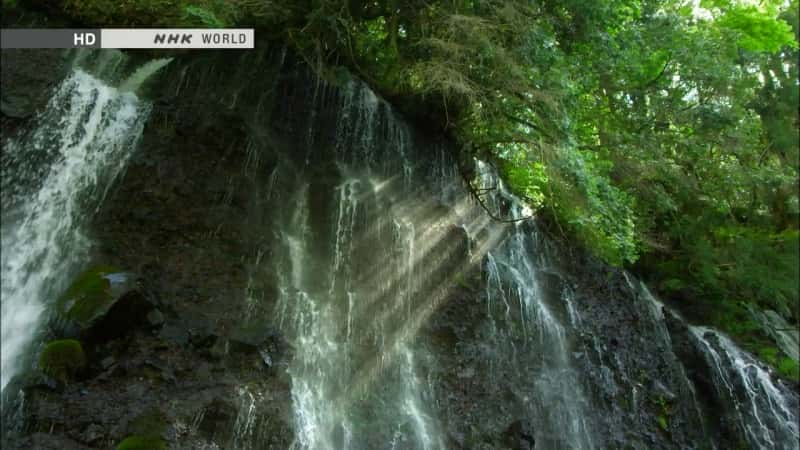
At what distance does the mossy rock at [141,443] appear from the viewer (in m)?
5.29

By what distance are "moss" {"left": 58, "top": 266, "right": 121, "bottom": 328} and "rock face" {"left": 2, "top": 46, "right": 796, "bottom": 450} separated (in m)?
0.04

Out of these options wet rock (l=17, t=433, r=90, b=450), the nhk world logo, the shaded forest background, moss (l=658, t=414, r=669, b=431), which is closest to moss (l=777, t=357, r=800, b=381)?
the shaded forest background

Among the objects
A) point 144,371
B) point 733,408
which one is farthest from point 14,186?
point 733,408

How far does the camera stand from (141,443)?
5324 mm

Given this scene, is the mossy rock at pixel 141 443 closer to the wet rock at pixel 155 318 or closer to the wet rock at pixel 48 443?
the wet rock at pixel 48 443

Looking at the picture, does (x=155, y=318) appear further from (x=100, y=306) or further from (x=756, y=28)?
(x=756, y=28)

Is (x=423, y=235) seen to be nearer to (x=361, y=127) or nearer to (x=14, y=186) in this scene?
(x=361, y=127)

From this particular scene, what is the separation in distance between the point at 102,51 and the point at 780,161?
14206mm

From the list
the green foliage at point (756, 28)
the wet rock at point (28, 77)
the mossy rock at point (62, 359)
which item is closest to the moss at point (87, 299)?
the mossy rock at point (62, 359)

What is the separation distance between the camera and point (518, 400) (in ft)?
25.8

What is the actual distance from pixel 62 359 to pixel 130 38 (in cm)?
471

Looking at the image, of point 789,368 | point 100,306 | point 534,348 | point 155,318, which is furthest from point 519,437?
point 789,368

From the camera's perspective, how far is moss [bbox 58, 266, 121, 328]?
590cm

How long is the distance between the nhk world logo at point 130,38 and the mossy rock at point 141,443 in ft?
16.7
